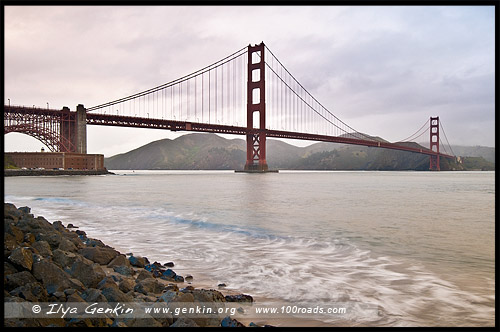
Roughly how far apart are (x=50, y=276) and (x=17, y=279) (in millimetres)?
267

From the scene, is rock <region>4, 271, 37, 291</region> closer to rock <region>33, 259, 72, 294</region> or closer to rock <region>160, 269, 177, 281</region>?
rock <region>33, 259, 72, 294</region>

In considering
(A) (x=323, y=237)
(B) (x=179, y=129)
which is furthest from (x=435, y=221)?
(B) (x=179, y=129)

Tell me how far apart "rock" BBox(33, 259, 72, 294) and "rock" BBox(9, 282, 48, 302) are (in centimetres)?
11

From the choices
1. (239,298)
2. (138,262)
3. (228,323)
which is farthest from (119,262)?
(228,323)

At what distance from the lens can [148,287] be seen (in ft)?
12.1

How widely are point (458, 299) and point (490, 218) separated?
1001 cm

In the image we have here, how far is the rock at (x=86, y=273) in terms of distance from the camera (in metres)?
3.60

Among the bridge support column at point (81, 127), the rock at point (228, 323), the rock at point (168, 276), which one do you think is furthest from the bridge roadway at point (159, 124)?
the rock at point (228, 323)

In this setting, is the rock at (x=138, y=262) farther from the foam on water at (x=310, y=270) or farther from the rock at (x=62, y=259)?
the rock at (x=62, y=259)

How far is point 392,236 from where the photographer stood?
854cm

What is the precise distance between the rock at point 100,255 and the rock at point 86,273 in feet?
3.60

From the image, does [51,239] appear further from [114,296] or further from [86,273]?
[114,296]

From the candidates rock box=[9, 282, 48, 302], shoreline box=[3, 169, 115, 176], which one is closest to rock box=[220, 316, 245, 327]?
rock box=[9, 282, 48, 302]

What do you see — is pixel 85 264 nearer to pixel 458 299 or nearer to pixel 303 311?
pixel 303 311
